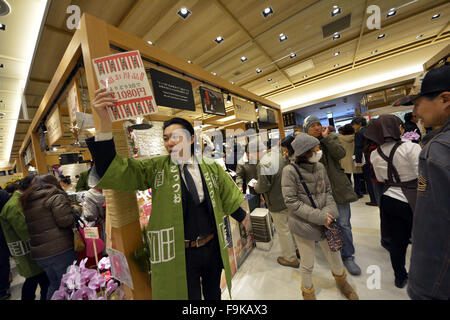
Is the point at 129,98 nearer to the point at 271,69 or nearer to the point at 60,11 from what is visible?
the point at 60,11

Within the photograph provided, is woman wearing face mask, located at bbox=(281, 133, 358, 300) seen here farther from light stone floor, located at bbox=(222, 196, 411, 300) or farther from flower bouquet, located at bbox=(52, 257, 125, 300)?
flower bouquet, located at bbox=(52, 257, 125, 300)

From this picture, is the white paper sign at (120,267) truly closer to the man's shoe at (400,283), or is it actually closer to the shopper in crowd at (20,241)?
the shopper in crowd at (20,241)

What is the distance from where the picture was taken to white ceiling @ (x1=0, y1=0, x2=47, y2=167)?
231 centimetres

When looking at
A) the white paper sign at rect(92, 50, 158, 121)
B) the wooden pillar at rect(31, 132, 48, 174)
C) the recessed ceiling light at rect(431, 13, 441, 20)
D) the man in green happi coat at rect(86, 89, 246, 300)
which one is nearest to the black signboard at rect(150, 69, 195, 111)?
the white paper sign at rect(92, 50, 158, 121)

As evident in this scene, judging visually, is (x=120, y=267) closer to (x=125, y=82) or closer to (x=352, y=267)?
(x=125, y=82)

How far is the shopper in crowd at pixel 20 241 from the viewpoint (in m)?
2.15

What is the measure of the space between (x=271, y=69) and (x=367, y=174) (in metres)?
3.95

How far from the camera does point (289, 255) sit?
2.51 metres

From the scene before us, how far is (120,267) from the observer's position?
1.26m

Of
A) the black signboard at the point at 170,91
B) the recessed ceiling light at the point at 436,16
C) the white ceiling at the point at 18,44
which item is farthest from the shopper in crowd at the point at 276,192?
the recessed ceiling light at the point at 436,16

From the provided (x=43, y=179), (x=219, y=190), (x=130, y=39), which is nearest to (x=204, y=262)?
(x=219, y=190)

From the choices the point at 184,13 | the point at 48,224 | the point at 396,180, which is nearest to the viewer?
the point at 396,180

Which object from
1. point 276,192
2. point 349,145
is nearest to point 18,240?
point 276,192

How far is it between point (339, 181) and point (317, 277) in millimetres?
1280
